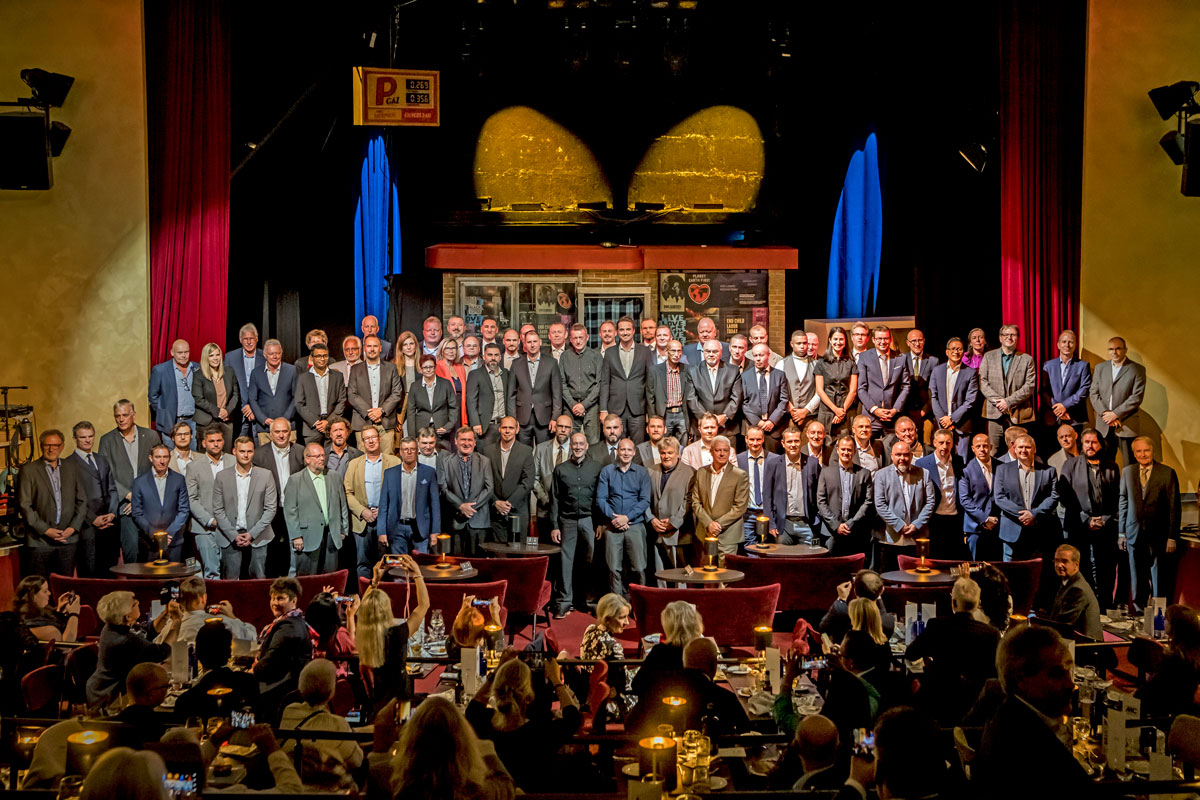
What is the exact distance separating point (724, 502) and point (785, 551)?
0.75 meters

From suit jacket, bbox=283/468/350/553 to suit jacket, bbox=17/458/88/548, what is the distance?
158 cm

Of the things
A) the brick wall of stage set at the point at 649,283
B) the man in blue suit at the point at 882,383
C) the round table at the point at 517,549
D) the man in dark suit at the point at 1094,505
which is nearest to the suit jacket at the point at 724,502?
the round table at the point at 517,549

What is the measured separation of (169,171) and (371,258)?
12.8 ft

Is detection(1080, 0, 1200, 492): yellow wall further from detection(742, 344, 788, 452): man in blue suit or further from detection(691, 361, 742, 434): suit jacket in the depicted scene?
detection(691, 361, 742, 434): suit jacket

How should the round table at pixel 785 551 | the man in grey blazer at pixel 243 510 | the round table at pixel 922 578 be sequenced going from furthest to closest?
the man in grey blazer at pixel 243 510 < the round table at pixel 785 551 < the round table at pixel 922 578

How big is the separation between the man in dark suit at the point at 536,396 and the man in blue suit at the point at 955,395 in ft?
11.1

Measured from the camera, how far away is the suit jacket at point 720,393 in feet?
33.7

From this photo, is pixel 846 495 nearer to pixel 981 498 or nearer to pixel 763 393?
pixel 981 498

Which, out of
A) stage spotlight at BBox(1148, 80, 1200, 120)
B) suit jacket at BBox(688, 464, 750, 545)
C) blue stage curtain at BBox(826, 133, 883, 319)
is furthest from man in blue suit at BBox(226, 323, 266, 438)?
stage spotlight at BBox(1148, 80, 1200, 120)

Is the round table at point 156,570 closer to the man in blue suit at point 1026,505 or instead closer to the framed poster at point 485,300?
the man in blue suit at point 1026,505

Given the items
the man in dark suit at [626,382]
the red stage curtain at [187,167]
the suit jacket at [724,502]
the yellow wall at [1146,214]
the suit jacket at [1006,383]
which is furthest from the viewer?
the yellow wall at [1146,214]

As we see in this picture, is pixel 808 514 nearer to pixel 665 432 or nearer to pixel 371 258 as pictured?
pixel 665 432

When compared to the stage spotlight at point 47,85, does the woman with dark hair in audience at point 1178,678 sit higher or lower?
lower

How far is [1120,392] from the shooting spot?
33.1ft
